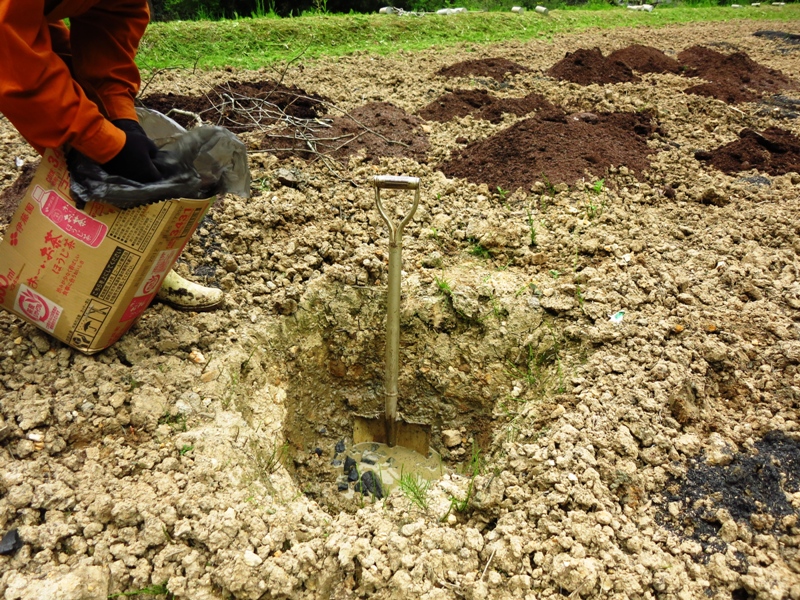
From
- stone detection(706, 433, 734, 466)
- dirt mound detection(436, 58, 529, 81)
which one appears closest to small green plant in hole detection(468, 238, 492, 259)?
stone detection(706, 433, 734, 466)

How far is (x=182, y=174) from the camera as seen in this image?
1.97m

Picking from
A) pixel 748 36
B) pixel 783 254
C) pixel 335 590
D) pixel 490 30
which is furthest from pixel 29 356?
pixel 748 36

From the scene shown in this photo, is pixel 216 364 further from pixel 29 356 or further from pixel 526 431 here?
pixel 526 431

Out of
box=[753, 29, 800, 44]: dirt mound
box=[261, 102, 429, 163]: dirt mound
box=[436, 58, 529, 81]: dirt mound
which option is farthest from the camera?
box=[753, 29, 800, 44]: dirt mound

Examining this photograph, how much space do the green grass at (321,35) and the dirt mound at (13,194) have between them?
A: 2.66 meters

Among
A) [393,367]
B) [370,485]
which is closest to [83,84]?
[393,367]

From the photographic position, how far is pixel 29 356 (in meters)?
2.08

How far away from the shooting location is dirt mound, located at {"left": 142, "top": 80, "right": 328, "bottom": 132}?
390 cm

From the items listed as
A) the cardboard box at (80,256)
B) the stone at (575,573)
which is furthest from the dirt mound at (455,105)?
the stone at (575,573)

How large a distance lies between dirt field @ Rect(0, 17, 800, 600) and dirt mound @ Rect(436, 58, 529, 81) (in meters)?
0.94

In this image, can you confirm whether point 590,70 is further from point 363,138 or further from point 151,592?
point 151,592

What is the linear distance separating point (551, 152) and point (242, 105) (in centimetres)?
237

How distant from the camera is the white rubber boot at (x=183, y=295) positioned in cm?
247

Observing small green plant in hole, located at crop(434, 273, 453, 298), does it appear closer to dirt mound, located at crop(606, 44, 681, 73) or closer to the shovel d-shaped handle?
the shovel d-shaped handle
